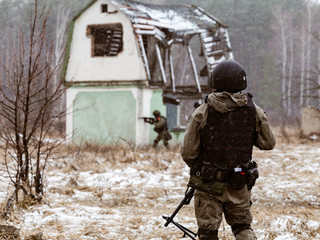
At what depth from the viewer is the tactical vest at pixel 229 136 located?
3.53 metres

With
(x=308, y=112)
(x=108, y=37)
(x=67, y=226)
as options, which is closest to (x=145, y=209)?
(x=67, y=226)

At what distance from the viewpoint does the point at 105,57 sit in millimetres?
15422

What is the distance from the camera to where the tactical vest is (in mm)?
3529

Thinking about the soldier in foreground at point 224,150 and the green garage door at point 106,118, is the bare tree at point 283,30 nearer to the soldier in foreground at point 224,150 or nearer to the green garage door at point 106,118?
the green garage door at point 106,118

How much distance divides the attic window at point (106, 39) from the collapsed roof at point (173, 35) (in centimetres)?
74

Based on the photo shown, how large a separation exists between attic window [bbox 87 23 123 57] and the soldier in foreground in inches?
470

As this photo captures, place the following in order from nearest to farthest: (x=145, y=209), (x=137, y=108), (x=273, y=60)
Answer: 1. (x=145, y=209)
2. (x=137, y=108)
3. (x=273, y=60)

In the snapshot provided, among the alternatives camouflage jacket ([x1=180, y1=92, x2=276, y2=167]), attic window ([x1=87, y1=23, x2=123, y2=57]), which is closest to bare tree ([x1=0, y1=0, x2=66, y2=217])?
camouflage jacket ([x1=180, y1=92, x2=276, y2=167])

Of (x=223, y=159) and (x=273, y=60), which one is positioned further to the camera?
(x=273, y=60)

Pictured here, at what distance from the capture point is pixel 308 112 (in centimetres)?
1945

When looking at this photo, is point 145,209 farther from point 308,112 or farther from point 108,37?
point 308,112

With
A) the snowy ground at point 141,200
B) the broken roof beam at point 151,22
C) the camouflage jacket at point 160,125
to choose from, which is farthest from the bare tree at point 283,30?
the snowy ground at point 141,200

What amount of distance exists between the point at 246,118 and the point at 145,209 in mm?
3233

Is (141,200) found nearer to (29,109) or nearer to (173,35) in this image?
(29,109)
